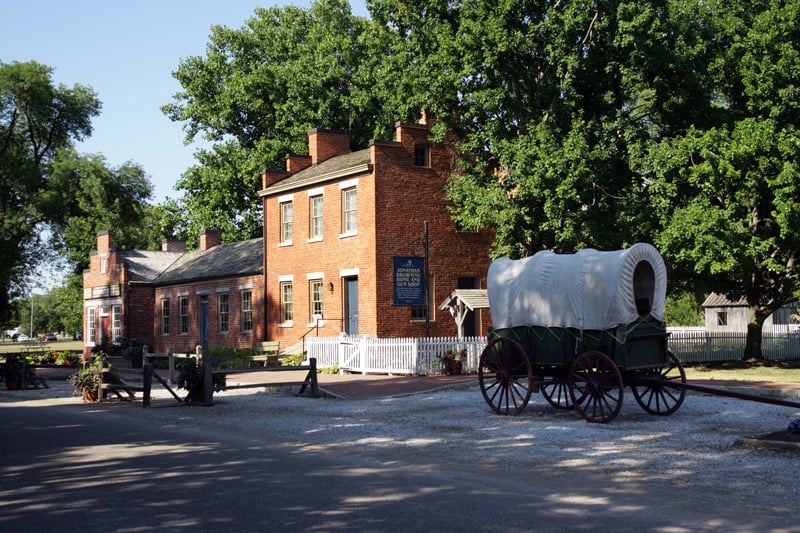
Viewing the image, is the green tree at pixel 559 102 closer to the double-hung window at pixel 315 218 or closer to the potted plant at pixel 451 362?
the potted plant at pixel 451 362

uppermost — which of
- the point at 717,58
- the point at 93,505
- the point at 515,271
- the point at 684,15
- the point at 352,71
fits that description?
the point at 352,71

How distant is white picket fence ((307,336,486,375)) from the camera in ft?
86.7

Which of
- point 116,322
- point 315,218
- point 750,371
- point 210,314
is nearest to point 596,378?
point 750,371

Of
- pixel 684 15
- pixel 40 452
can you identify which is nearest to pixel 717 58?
pixel 684 15

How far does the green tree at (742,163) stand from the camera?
25.7m

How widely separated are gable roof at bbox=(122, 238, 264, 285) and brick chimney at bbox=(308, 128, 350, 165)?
17.2 ft

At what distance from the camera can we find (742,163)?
26344 mm

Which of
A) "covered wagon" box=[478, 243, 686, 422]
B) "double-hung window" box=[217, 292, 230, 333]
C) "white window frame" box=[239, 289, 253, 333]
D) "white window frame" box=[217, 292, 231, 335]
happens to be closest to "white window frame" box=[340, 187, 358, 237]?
"white window frame" box=[239, 289, 253, 333]

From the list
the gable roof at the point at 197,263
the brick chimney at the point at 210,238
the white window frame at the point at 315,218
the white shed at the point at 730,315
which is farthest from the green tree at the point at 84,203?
the white shed at the point at 730,315

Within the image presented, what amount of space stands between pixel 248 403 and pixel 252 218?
3101 centimetres

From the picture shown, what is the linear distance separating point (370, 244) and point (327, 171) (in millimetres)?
4466

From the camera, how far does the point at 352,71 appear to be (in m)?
48.8

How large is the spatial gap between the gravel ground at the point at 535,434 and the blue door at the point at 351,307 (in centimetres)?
1170

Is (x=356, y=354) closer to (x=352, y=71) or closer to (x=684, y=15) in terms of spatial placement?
(x=684, y=15)
